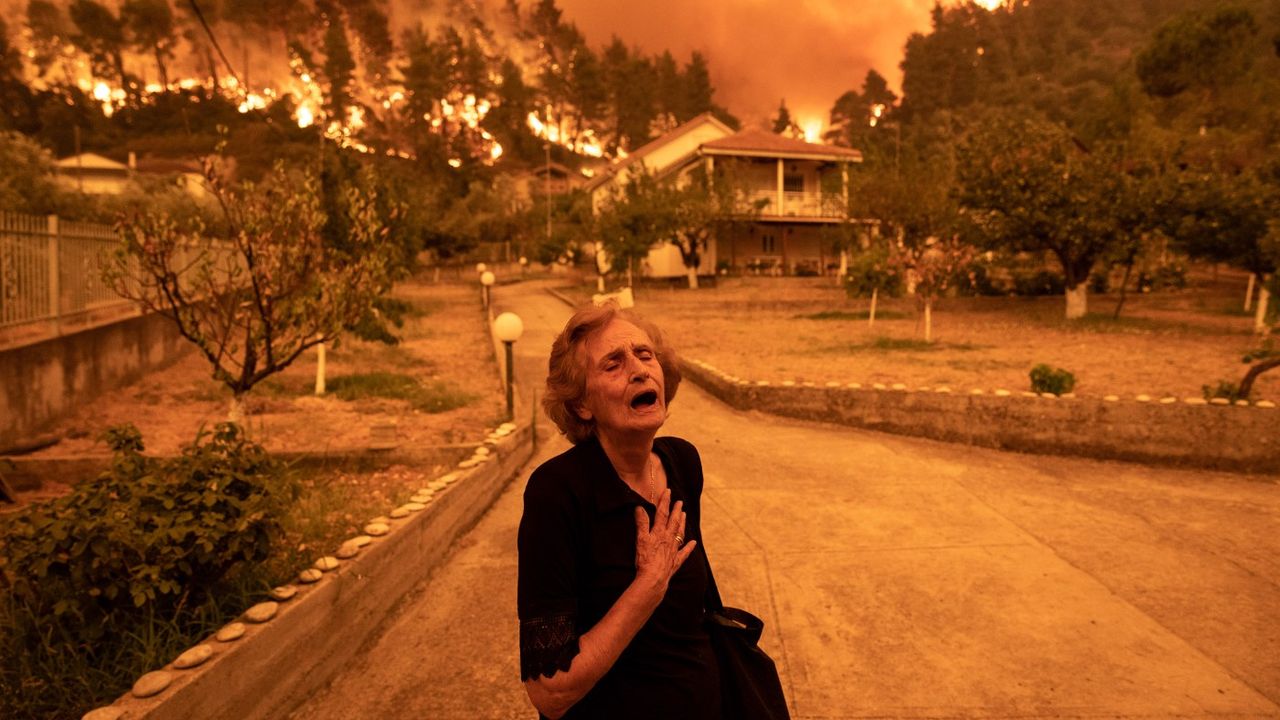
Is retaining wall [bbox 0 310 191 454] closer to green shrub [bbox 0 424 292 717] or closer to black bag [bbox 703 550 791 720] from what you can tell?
green shrub [bbox 0 424 292 717]

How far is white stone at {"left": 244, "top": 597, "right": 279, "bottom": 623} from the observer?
3.39 metres

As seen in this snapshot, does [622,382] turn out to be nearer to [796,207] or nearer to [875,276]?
[875,276]

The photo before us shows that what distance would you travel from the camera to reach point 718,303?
27.6m

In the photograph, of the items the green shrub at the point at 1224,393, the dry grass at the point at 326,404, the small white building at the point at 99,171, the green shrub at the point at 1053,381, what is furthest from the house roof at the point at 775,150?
Answer: the small white building at the point at 99,171

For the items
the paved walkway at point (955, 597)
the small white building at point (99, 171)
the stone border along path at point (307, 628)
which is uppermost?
the small white building at point (99, 171)

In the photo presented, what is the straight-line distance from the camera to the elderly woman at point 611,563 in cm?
167

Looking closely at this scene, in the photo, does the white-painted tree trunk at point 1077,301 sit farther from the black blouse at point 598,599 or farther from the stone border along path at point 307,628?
the black blouse at point 598,599

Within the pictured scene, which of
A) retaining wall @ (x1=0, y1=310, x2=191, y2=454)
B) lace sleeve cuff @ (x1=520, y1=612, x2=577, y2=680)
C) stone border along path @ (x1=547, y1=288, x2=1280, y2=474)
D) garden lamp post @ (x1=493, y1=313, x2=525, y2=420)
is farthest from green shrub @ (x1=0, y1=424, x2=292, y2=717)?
stone border along path @ (x1=547, y1=288, x2=1280, y2=474)

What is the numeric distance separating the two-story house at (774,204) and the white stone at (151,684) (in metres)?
36.7

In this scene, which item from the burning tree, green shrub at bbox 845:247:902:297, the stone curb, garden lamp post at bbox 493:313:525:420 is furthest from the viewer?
green shrub at bbox 845:247:902:297

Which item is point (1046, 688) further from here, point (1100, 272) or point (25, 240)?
point (1100, 272)

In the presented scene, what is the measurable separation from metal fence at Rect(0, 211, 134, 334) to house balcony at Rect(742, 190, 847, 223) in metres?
30.8

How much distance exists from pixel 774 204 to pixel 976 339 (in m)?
23.5

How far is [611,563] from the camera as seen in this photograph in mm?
1753
